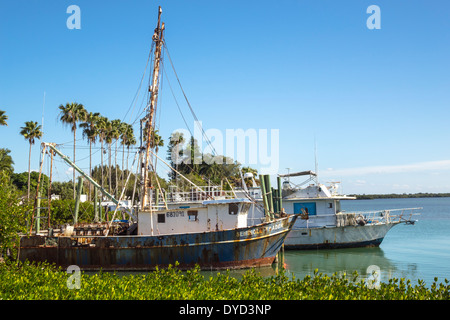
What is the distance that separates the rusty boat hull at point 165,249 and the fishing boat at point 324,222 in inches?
276

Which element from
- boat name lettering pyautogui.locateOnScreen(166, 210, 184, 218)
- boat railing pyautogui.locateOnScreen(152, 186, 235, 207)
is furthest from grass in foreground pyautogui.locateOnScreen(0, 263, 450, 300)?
boat railing pyautogui.locateOnScreen(152, 186, 235, 207)

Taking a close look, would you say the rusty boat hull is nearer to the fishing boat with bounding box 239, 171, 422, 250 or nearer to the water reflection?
the water reflection

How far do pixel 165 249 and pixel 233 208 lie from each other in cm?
420

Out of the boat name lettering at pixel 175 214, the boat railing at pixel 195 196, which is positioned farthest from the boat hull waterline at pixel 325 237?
the boat name lettering at pixel 175 214

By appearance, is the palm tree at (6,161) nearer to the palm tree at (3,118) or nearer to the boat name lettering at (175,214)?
the palm tree at (3,118)

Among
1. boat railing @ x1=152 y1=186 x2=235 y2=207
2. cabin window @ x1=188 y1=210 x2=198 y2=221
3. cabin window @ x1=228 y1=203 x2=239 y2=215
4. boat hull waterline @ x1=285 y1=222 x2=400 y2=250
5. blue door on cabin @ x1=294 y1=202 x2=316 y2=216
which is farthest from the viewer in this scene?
blue door on cabin @ x1=294 y1=202 x2=316 y2=216

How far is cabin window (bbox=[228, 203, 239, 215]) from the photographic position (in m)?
22.2

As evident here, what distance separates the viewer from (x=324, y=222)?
3036cm

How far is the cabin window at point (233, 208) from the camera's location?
22.2m

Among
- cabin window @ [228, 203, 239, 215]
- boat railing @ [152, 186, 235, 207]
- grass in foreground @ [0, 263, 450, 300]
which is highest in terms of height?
boat railing @ [152, 186, 235, 207]

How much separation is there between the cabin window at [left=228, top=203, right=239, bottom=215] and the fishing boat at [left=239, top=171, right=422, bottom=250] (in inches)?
293
